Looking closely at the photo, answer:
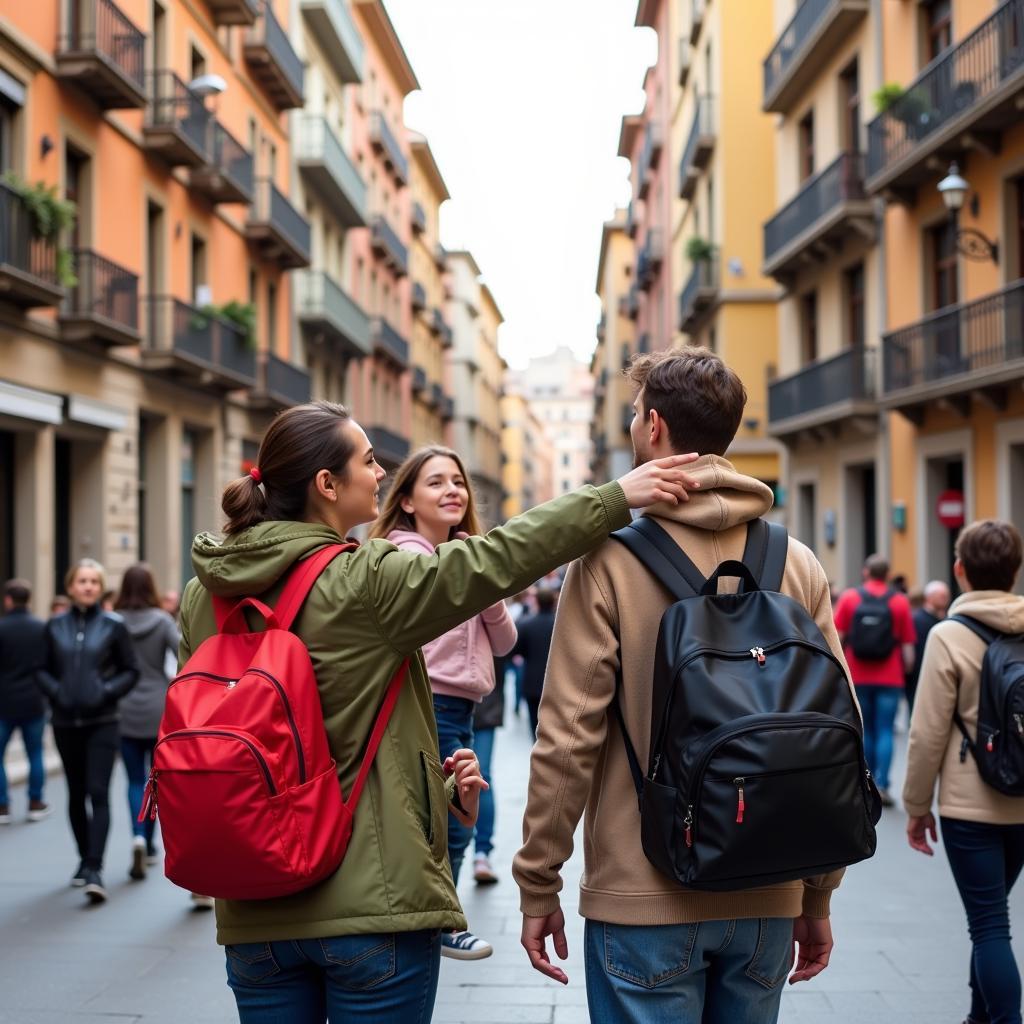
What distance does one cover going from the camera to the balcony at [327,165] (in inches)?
1199

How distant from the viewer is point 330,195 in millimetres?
32781

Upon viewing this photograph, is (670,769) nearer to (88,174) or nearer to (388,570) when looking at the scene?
(388,570)

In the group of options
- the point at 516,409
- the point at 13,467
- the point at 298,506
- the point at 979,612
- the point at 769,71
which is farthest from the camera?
the point at 516,409

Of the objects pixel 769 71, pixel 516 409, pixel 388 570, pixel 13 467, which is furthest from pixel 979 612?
pixel 516 409

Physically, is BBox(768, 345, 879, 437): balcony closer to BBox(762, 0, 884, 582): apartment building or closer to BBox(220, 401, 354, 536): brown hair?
BBox(762, 0, 884, 582): apartment building

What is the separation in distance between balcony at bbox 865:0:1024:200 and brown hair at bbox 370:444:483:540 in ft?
39.8

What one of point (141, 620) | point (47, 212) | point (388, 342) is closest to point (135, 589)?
point (141, 620)

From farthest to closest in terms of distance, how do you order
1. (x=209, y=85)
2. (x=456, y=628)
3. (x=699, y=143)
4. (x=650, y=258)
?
(x=650, y=258), (x=699, y=143), (x=209, y=85), (x=456, y=628)

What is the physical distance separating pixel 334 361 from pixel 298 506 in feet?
106

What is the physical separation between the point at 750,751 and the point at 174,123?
762 inches

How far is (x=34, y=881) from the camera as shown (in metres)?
7.91

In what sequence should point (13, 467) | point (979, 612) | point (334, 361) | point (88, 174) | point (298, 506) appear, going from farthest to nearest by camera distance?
point (334, 361)
point (88, 174)
point (13, 467)
point (979, 612)
point (298, 506)

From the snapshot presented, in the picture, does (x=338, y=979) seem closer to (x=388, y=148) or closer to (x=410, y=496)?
(x=410, y=496)

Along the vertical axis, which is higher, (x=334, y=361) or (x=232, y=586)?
(x=334, y=361)
